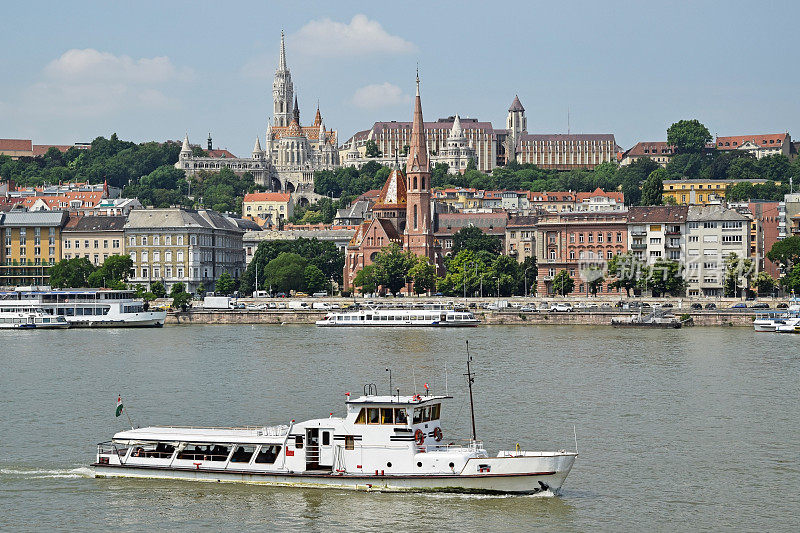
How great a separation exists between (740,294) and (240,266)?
65.1 meters

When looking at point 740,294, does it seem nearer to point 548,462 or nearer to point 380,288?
point 380,288

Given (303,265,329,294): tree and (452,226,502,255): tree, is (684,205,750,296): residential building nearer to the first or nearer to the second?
(452,226,502,255): tree

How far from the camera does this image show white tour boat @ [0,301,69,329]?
317ft

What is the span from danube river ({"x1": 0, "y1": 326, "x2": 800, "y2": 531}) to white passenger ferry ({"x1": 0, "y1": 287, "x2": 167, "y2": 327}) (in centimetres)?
1985

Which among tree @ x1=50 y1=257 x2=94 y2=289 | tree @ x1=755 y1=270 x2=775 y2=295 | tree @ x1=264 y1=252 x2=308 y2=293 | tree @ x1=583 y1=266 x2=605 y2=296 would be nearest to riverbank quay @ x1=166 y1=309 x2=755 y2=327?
tree @ x1=755 y1=270 x2=775 y2=295

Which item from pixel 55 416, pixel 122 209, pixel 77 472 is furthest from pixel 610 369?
pixel 122 209

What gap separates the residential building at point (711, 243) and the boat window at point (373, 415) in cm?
7433

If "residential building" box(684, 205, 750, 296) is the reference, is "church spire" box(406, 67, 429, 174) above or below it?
above

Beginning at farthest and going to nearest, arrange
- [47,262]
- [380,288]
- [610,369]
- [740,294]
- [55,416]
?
[47,262]
[380,288]
[740,294]
[610,369]
[55,416]

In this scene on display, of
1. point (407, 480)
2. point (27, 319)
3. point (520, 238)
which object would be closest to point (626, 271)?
point (520, 238)

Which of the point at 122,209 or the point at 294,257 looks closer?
the point at 294,257

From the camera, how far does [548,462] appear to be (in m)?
31.6

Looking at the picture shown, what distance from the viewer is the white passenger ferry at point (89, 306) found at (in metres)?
100

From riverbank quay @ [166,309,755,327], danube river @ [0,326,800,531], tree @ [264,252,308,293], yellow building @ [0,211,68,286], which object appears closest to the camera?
danube river @ [0,326,800,531]
